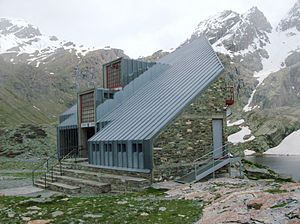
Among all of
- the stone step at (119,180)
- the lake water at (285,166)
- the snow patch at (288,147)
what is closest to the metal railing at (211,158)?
the stone step at (119,180)

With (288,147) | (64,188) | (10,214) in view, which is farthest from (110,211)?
(288,147)

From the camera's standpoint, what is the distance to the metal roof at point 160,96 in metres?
21.5

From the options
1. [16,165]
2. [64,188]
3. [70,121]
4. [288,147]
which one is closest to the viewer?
[64,188]

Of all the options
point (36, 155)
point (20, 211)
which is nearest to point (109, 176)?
point (20, 211)

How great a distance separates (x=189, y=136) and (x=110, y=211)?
35.0ft

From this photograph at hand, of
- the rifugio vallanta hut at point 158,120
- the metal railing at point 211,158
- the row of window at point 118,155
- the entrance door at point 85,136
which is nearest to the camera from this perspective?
the row of window at point 118,155

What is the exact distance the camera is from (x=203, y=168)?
2177 centimetres

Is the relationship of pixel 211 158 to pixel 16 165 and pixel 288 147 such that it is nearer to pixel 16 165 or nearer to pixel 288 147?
pixel 16 165

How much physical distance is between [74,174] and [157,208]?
13123mm

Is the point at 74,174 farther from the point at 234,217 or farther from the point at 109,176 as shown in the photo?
the point at 234,217

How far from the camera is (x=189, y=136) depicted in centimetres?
2230

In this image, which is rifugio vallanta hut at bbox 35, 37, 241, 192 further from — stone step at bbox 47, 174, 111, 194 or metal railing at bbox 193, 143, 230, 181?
stone step at bbox 47, 174, 111, 194

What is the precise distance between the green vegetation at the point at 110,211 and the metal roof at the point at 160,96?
6.09 meters

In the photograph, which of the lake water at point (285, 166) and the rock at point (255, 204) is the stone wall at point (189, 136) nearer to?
the rock at point (255, 204)
